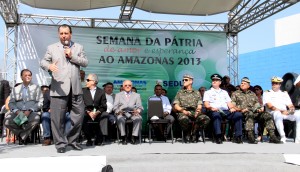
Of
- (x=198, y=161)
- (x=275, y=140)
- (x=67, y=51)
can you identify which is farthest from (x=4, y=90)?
(x=275, y=140)

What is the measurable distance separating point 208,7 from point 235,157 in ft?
16.6

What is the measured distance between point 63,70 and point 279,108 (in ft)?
12.2

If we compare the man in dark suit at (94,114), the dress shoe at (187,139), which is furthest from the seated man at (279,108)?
the man in dark suit at (94,114)

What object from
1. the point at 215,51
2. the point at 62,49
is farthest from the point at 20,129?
the point at 215,51

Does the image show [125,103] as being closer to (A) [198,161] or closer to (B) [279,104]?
(A) [198,161]

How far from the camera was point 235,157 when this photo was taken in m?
3.70

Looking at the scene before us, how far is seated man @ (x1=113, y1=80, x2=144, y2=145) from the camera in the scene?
5165mm

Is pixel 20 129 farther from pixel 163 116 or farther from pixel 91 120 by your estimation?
pixel 163 116

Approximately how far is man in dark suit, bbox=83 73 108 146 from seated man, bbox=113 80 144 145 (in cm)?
29

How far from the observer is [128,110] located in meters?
5.42

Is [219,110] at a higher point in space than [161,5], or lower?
lower

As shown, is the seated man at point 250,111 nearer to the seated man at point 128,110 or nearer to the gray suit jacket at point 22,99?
the seated man at point 128,110

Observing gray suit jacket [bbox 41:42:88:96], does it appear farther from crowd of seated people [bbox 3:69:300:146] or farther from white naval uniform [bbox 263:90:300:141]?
white naval uniform [bbox 263:90:300:141]

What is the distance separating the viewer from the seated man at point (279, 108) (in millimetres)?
5441
